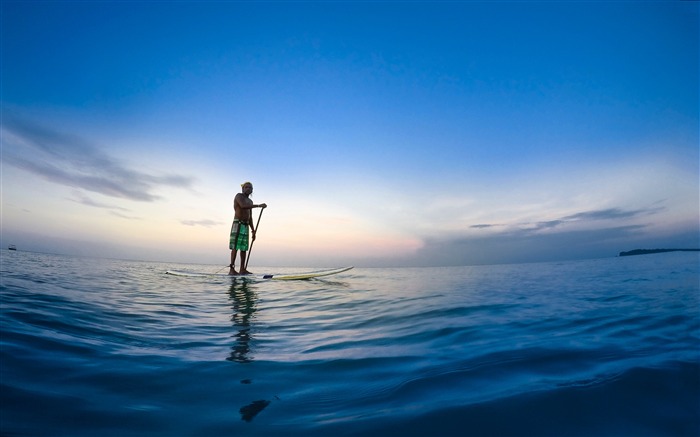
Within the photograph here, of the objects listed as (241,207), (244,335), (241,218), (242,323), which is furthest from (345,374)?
(241,218)

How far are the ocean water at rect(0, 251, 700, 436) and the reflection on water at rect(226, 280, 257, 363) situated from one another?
0.16 feet

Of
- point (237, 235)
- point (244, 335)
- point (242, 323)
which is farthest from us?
point (237, 235)

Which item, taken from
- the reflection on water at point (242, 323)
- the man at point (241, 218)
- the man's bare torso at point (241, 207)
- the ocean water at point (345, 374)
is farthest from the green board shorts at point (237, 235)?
the ocean water at point (345, 374)

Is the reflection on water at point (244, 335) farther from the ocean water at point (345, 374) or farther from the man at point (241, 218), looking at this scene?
the man at point (241, 218)

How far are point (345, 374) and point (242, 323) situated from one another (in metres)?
2.75

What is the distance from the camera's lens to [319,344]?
3854mm

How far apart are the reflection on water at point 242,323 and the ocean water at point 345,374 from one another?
2.0 inches

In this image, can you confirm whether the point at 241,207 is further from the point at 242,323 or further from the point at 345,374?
the point at 345,374

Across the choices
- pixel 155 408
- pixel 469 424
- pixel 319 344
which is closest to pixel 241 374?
pixel 155 408

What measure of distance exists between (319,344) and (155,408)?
2109 millimetres

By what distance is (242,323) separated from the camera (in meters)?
4.89

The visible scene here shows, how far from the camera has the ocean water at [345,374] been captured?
5.84 feet

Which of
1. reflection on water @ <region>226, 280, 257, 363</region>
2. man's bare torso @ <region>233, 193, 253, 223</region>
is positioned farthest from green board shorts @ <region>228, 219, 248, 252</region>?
reflection on water @ <region>226, 280, 257, 363</region>

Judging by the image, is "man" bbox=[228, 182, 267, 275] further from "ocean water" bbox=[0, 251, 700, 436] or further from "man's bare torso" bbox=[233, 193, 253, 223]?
"ocean water" bbox=[0, 251, 700, 436]
